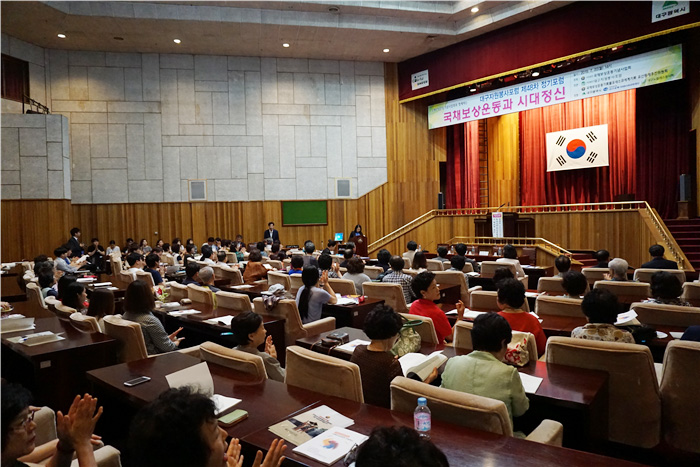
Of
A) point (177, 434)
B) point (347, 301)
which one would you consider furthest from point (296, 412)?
point (347, 301)

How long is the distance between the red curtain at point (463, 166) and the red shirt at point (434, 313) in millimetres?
12953

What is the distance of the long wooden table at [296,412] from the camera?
1.65 metres

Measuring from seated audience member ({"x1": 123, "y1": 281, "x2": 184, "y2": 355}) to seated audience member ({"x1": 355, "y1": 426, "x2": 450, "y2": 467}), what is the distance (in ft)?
9.58

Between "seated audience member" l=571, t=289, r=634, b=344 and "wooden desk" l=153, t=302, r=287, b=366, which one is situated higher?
"seated audience member" l=571, t=289, r=634, b=344

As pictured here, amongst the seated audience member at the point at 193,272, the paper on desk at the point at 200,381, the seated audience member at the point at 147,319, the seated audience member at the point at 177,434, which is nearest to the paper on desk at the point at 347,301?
the seated audience member at the point at 147,319

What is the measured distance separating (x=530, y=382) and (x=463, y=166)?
15.0 m

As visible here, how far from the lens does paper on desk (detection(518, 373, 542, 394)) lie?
2.34m

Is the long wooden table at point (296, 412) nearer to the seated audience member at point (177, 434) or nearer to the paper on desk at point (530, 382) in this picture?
the seated audience member at point (177, 434)

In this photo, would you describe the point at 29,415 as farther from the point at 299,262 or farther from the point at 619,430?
the point at 299,262

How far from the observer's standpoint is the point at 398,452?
3.70ft

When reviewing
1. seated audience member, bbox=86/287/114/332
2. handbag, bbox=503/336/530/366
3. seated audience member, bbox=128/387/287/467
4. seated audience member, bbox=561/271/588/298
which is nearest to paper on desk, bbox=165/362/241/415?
seated audience member, bbox=128/387/287/467

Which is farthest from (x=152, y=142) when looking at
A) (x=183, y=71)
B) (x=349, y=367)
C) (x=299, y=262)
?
(x=349, y=367)

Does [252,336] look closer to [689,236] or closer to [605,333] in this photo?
[605,333]

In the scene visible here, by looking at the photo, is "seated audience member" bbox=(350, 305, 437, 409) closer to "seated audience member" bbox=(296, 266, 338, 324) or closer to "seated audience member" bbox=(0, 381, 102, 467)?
"seated audience member" bbox=(0, 381, 102, 467)
